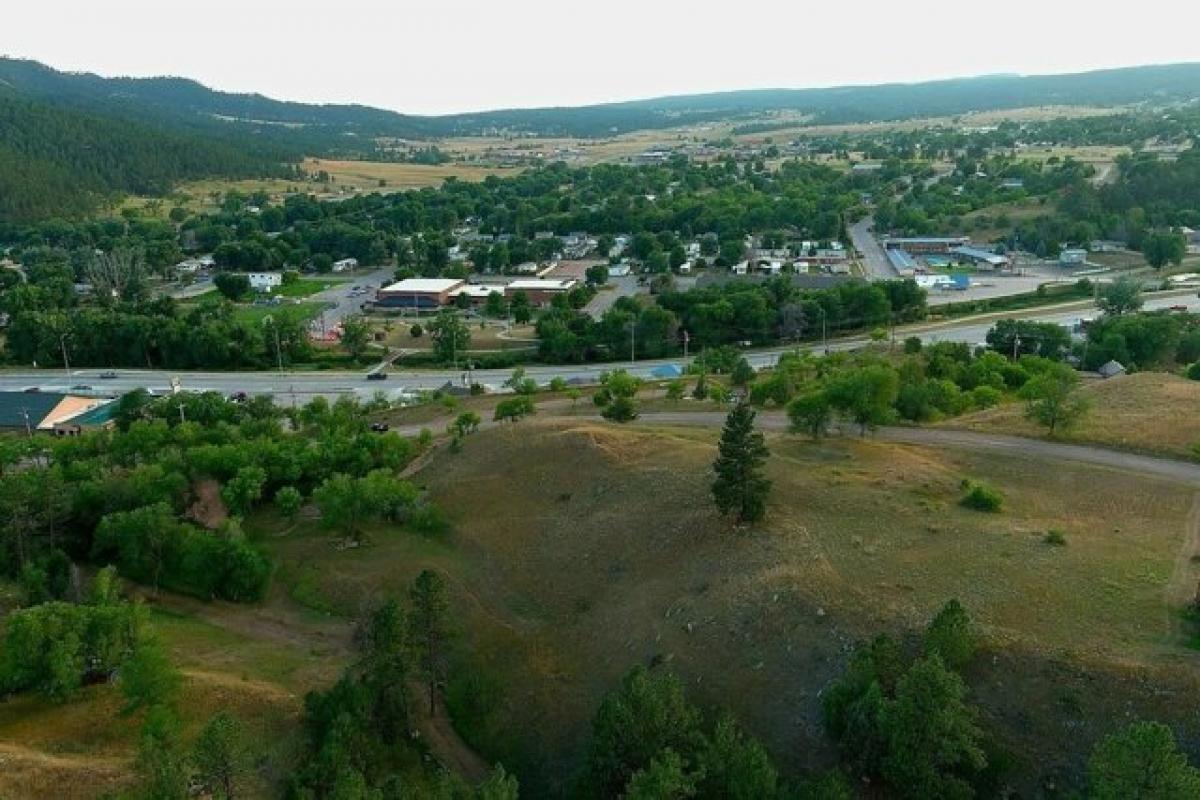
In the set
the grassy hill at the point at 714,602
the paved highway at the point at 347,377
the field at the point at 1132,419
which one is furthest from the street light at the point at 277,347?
the field at the point at 1132,419

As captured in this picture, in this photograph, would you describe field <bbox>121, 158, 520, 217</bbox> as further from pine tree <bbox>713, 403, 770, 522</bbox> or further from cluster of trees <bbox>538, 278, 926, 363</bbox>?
pine tree <bbox>713, 403, 770, 522</bbox>

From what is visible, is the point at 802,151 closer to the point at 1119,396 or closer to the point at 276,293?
the point at 276,293

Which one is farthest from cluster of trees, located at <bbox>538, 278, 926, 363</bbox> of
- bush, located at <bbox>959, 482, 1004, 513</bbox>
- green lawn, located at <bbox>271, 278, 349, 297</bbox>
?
bush, located at <bbox>959, 482, 1004, 513</bbox>

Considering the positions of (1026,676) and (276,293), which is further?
(276,293)

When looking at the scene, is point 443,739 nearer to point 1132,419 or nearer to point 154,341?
point 1132,419

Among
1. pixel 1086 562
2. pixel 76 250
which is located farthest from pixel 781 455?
pixel 76 250

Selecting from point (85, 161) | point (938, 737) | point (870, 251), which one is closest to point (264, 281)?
point (870, 251)
